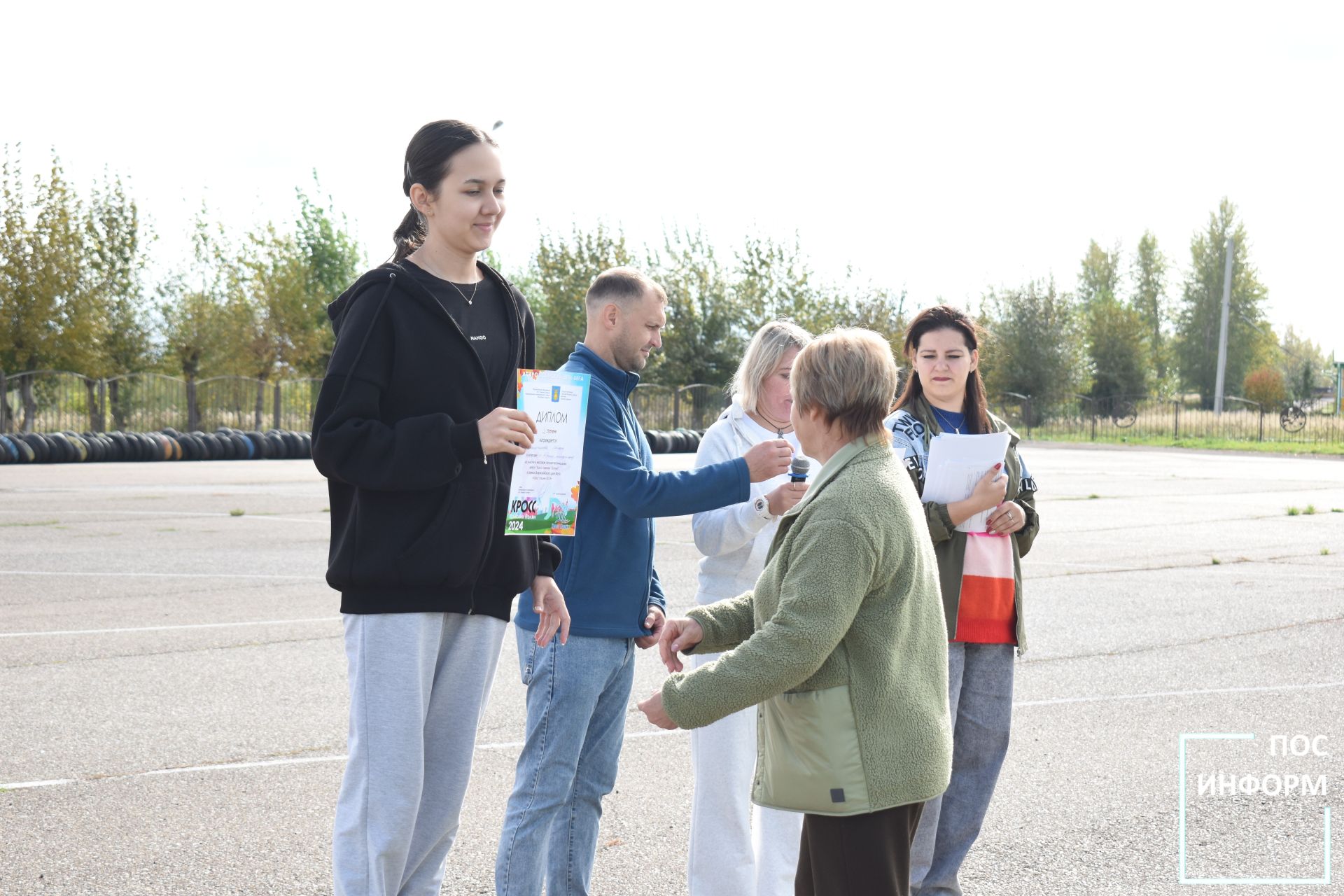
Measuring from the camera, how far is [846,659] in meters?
2.79

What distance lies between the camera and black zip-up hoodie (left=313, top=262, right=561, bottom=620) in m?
2.83

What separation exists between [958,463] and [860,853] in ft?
4.94

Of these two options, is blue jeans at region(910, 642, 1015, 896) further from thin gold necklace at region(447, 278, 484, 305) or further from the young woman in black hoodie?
thin gold necklace at region(447, 278, 484, 305)

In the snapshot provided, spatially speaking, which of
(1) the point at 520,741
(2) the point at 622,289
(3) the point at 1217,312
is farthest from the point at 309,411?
(3) the point at 1217,312

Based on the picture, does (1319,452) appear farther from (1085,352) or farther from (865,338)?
(865,338)

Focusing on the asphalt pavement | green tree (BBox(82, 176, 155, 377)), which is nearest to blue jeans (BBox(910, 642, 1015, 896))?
the asphalt pavement

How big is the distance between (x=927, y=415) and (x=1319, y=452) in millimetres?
39869

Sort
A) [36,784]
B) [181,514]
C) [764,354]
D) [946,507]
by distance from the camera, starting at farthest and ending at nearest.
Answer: [181,514] < [36,784] < [764,354] < [946,507]

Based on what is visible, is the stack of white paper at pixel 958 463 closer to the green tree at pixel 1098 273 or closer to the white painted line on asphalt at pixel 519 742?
the white painted line on asphalt at pixel 519 742

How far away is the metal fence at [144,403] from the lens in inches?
1264

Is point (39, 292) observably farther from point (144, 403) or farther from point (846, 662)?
point (846, 662)

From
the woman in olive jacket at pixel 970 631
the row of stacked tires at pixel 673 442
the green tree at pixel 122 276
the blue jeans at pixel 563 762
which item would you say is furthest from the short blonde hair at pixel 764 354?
the green tree at pixel 122 276

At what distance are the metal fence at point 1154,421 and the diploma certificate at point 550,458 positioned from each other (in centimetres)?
4617

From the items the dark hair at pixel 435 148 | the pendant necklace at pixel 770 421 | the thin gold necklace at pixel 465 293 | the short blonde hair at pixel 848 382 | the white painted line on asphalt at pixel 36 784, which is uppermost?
the dark hair at pixel 435 148
